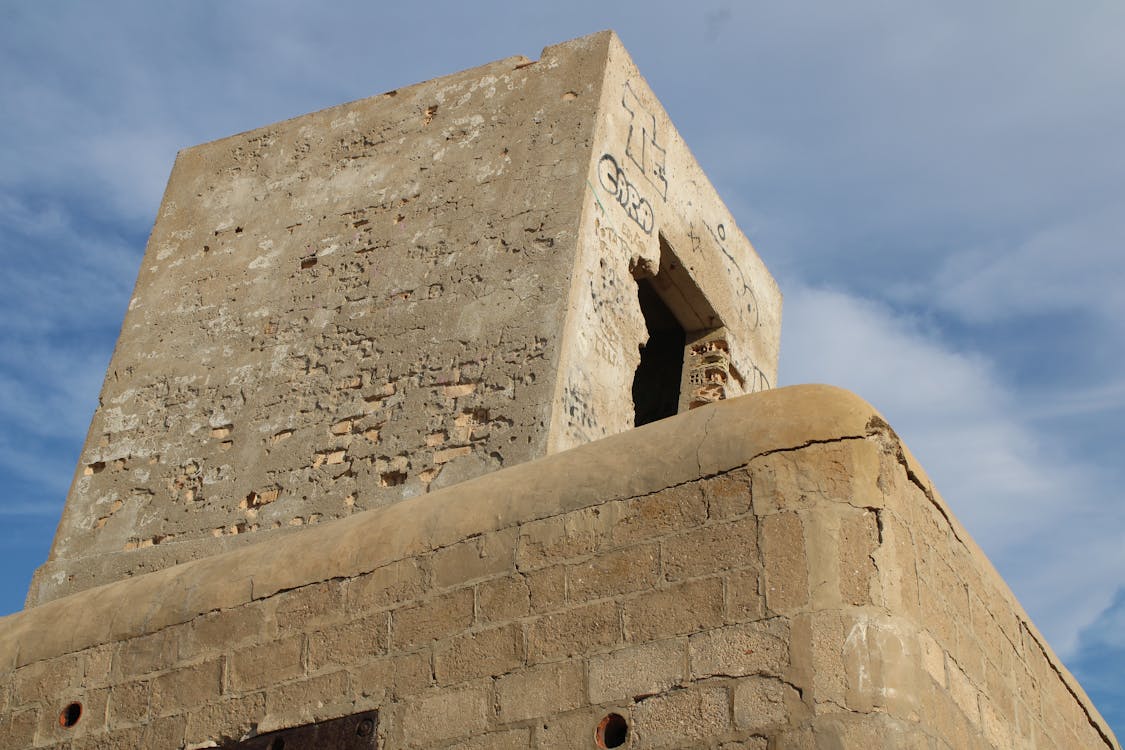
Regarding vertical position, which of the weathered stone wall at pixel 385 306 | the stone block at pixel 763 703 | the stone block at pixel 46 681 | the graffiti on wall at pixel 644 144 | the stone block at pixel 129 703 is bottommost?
the stone block at pixel 763 703

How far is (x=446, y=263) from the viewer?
22.9 ft

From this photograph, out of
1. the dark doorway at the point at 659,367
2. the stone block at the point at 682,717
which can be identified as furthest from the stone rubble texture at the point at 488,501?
the dark doorway at the point at 659,367

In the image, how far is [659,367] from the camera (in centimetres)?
902

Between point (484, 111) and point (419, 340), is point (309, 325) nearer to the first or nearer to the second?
point (419, 340)

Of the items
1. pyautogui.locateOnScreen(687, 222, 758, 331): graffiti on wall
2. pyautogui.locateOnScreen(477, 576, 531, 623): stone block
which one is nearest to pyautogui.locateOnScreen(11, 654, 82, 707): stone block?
pyautogui.locateOnScreen(477, 576, 531, 623): stone block

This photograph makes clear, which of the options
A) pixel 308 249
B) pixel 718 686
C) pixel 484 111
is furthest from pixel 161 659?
pixel 484 111

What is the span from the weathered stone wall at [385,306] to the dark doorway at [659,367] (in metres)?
0.46

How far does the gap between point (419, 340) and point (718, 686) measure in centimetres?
339

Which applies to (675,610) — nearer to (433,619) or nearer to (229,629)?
(433,619)

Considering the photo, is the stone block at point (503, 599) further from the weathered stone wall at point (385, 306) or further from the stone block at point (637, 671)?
the weathered stone wall at point (385, 306)

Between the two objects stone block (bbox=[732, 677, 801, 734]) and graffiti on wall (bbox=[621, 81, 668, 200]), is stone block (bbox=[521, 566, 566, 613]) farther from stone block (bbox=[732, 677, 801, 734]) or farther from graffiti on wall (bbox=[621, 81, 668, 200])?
graffiti on wall (bbox=[621, 81, 668, 200])

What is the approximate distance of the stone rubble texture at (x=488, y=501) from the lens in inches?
150

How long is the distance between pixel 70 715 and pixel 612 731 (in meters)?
2.22

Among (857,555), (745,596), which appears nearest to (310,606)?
(745,596)
